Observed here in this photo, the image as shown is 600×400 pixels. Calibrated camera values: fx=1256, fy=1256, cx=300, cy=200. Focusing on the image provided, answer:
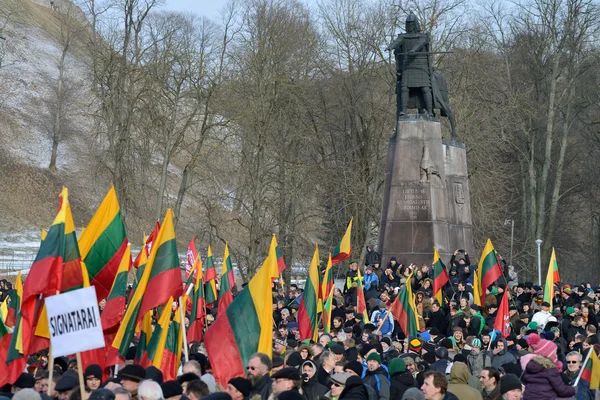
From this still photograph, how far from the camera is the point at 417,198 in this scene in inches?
1086

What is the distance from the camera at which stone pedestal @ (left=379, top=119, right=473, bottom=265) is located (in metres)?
27.5

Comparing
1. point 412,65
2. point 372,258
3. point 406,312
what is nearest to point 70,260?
point 406,312

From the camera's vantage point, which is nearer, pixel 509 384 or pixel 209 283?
Answer: pixel 509 384

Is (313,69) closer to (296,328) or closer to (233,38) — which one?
(233,38)

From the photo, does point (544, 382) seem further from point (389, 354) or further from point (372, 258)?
point (372, 258)

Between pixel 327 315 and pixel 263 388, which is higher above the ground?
pixel 327 315

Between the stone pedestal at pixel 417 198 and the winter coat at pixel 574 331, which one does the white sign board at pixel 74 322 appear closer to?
the winter coat at pixel 574 331

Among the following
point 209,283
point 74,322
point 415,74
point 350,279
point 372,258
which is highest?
point 415,74

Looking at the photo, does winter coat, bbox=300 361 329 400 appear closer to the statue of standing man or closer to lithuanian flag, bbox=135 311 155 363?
lithuanian flag, bbox=135 311 155 363

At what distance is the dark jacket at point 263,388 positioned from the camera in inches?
342

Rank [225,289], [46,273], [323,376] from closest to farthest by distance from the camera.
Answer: [46,273] → [323,376] → [225,289]

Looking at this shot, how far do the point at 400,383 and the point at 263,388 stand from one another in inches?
96.3

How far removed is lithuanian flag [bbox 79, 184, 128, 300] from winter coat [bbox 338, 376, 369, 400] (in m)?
4.61

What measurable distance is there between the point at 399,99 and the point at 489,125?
591 inches
